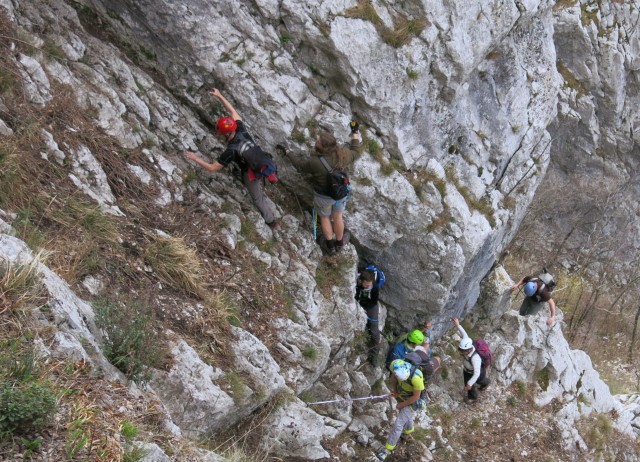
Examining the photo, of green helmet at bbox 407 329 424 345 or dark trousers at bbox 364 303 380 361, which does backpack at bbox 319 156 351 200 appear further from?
green helmet at bbox 407 329 424 345

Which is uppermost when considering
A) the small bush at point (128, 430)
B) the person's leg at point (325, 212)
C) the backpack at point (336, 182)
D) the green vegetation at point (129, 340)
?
the backpack at point (336, 182)

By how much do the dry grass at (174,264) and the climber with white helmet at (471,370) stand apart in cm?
738

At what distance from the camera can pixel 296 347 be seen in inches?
345

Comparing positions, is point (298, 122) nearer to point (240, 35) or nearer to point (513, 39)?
point (240, 35)

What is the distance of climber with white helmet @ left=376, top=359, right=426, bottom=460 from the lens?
9109 millimetres

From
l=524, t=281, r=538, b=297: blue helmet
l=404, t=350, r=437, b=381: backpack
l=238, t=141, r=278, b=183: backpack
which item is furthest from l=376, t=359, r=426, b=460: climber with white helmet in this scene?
l=524, t=281, r=538, b=297: blue helmet

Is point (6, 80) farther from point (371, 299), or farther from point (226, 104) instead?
point (371, 299)

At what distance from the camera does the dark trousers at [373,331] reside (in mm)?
11555

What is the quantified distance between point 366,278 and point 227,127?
456cm

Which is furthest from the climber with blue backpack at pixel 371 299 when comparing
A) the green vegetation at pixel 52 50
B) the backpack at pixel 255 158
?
the green vegetation at pixel 52 50

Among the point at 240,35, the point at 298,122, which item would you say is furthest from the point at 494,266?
the point at 240,35

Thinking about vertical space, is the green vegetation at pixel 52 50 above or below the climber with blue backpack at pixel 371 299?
above

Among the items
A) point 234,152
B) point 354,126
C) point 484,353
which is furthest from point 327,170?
point 484,353

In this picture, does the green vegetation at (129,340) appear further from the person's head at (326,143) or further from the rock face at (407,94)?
the person's head at (326,143)
